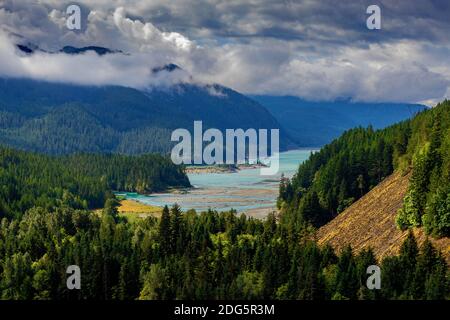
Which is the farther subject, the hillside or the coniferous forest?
the hillside

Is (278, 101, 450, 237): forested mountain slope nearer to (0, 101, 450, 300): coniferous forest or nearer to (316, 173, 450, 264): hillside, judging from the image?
(0, 101, 450, 300): coniferous forest

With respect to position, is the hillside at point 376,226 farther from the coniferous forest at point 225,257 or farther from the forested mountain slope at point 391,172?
the coniferous forest at point 225,257

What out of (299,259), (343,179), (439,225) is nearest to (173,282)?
(299,259)

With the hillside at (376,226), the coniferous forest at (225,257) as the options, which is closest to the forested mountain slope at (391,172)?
the coniferous forest at (225,257)

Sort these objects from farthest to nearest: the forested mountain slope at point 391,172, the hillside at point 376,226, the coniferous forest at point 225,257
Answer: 1. the hillside at point 376,226
2. the forested mountain slope at point 391,172
3. the coniferous forest at point 225,257

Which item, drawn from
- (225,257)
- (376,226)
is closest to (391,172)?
(376,226)

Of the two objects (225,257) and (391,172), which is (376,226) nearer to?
(225,257)

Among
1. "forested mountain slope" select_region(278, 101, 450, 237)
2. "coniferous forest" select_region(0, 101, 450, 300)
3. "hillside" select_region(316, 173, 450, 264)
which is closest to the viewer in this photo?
"coniferous forest" select_region(0, 101, 450, 300)

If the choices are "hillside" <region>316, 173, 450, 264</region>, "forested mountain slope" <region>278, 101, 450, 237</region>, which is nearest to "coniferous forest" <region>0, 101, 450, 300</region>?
"forested mountain slope" <region>278, 101, 450, 237</region>
